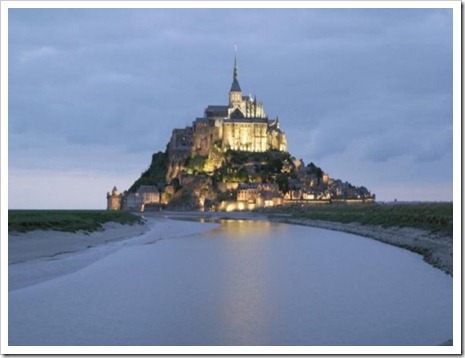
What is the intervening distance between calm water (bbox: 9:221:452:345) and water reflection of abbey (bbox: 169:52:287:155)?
9471 cm


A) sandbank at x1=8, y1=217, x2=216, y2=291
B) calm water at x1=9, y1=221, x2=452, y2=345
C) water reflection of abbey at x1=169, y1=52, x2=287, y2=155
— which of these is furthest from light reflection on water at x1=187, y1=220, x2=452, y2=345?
water reflection of abbey at x1=169, y1=52, x2=287, y2=155

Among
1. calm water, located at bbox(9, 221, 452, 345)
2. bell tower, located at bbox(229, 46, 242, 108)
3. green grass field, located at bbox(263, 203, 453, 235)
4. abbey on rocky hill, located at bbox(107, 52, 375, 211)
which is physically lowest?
calm water, located at bbox(9, 221, 452, 345)

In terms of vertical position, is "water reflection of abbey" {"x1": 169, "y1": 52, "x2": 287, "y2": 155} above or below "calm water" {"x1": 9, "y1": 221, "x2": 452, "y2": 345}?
above

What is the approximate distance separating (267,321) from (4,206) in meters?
6.62

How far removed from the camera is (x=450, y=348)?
1018cm

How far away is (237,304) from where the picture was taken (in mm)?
16953

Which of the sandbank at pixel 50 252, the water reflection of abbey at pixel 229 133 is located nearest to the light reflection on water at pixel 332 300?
the sandbank at pixel 50 252

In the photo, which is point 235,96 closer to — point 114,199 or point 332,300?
point 114,199

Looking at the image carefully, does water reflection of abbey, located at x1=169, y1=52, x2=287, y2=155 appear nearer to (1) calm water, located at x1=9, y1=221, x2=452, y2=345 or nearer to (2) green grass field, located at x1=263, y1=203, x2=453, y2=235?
(2) green grass field, located at x1=263, y1=203, x2=453, y2=235

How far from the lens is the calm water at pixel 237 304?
13094mm

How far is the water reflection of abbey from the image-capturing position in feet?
401

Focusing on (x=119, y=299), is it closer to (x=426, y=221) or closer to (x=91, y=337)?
(x=91, y=337)

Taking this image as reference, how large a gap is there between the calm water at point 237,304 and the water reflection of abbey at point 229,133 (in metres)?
94.7

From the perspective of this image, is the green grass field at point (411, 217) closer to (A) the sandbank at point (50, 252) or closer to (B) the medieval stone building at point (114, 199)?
(A) the sandbank at point (50, 252)
